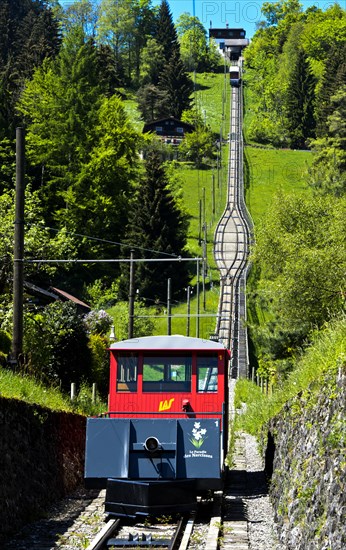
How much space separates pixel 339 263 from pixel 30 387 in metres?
21.3

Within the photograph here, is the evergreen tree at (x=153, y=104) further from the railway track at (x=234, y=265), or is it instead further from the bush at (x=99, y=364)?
the bush at (x=99, y=364)

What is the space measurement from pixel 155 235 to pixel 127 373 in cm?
6822

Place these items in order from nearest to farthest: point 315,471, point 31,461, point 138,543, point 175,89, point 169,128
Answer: point 315,471 < point 138,543 < point 31,461 < point 169,128 < point 175,89

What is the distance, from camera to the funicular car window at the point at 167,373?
752 inches

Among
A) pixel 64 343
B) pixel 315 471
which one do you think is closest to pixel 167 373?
pixel 315 471

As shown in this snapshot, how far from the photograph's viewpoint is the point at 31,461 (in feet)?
57.6

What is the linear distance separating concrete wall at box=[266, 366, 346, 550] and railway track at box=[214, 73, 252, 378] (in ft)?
122

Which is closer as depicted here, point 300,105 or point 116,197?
point 116,197

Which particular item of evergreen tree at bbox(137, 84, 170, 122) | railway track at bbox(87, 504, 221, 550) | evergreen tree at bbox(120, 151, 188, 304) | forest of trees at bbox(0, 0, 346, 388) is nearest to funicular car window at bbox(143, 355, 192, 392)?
railway track at bbox(87, 504, 221, 550)

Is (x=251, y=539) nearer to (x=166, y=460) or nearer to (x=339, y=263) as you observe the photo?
(x=166, y=460)

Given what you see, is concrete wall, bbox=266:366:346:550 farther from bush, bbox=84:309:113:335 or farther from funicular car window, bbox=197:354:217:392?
bush, bbox=84:309:113:335

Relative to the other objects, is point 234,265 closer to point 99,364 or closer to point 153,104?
point 99,364

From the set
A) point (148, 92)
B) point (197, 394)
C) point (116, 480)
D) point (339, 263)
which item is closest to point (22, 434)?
point (116, 480)

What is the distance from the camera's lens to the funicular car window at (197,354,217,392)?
1911 centimetres
